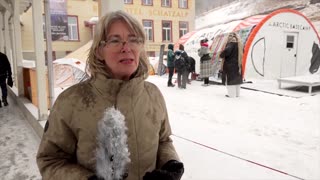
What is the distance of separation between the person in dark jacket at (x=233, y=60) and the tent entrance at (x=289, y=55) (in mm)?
4739

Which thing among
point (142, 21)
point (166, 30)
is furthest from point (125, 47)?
point (166, 30)

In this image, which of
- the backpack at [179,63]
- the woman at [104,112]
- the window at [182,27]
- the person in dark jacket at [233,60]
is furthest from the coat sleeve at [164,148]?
the window at [182,27]

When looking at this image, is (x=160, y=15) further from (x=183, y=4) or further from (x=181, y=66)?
(x=181, y=66)

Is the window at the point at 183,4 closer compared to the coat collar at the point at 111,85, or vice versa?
the coat collar at the point at 111,85

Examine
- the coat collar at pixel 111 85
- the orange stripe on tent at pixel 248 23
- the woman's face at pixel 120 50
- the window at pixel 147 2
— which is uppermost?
the window at pixel 147 2

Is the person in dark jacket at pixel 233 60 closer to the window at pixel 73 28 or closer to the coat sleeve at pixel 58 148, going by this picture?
the coat sleeve at pixel 58 148

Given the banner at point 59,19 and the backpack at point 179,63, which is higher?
the banner at point 59,19

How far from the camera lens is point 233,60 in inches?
283

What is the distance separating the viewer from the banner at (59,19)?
19.1 meters

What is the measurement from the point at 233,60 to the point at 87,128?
645 cm

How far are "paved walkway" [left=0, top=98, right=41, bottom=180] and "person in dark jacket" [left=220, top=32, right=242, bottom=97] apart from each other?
184 inches

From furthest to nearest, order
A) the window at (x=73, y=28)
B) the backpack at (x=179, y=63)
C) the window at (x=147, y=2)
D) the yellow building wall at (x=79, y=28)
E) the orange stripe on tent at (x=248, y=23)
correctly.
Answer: the window at (x=147, y=2)
the window at (x=73, y=28)
the yellow building wall at (x=79, y=28)
the orange stripe on tent at (x=248, y=23)
the backpack at (x=179, y=63)

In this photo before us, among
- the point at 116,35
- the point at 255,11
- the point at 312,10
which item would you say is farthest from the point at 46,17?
the point at 255,11

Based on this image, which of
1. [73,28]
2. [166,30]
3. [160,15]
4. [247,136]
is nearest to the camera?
[247,136]
